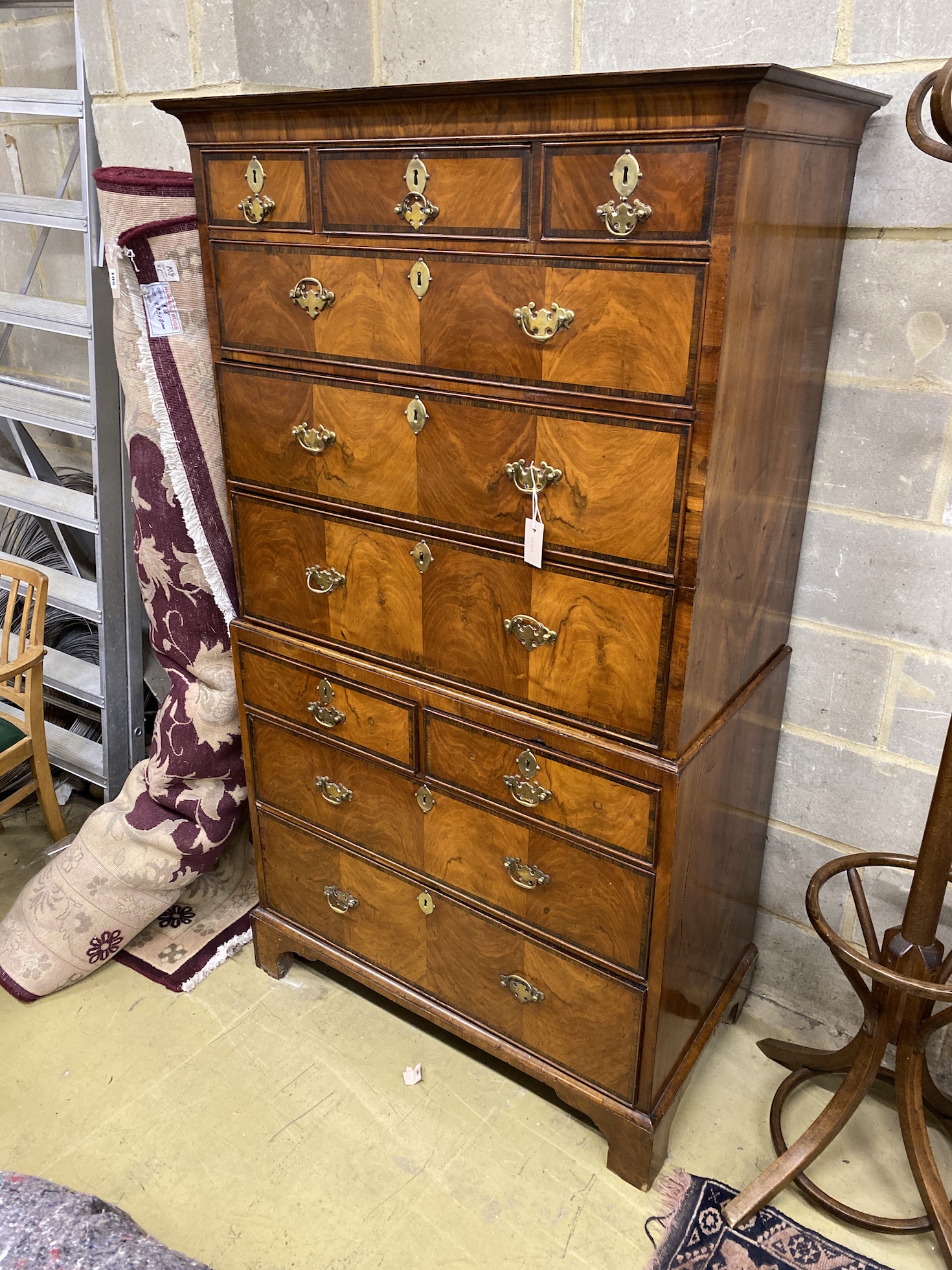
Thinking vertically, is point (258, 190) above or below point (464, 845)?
above

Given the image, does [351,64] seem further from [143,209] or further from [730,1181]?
[730,1181]

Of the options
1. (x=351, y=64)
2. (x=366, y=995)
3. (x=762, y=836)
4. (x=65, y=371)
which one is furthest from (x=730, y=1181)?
(x=65, y=371)

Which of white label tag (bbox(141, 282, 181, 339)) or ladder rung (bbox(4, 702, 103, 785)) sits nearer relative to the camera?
white label tag (bbox(141, 282, 181, 339))

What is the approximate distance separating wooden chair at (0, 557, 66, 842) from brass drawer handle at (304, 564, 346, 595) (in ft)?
2.91

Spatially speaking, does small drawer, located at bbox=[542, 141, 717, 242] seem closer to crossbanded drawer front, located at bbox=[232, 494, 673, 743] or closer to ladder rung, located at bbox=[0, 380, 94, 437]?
crossbanded drawer front, located at bbox=[232, 494, 673, 743]

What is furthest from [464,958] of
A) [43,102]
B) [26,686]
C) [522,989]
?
[43,102]

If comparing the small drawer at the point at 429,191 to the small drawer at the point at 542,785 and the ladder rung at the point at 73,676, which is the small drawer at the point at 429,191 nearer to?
the small drawer at the point at 542,785

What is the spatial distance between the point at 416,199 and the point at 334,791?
107cm

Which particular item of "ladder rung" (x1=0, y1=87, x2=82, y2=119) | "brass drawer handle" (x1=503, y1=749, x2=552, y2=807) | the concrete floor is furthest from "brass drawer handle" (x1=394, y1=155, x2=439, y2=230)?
the concrete floor

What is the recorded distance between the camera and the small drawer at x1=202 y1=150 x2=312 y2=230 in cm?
149

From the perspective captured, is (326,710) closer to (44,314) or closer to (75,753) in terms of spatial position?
(75,753)

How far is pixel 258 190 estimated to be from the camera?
1.54m

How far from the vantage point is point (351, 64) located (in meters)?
2.01

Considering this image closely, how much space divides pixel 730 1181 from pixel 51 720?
7.28 ft
